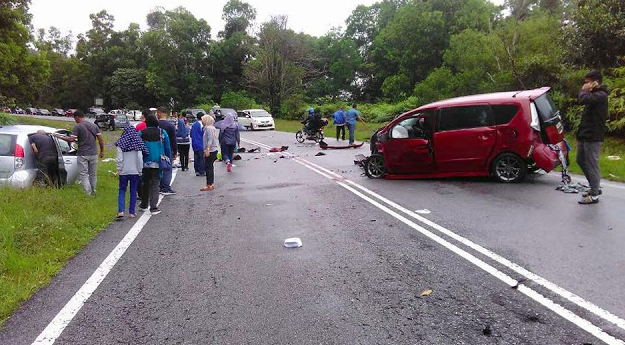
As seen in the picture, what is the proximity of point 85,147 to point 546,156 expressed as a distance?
29.3ft

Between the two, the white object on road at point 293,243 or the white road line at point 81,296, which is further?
the white object on road at point 293,243

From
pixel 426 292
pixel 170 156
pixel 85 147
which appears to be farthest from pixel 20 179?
pixel 426 292

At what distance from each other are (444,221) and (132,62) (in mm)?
70609

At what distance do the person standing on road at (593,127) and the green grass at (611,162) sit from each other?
2923 mm

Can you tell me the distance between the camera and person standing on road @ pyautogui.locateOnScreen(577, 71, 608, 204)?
7.30 metres

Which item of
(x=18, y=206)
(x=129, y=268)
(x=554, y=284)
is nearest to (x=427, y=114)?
(x=554, y=284)

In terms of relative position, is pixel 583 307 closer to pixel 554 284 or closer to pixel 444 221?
pixel 554 284

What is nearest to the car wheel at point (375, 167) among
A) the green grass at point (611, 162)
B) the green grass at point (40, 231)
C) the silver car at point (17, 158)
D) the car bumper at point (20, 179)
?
the green grass at point (611, 162)

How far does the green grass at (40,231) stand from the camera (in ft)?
15.9

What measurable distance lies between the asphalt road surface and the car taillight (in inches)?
102

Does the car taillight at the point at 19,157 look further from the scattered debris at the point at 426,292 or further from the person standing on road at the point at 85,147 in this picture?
the scattered debris at the point at 426,292

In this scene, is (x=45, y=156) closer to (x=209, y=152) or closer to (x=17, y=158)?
(x=17, y=158)

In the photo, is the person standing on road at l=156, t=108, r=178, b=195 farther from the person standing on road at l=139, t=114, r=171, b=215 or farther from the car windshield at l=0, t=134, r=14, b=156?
the car windshield at l=0, t=134, r=14, b=156

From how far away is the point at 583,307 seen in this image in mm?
3834
